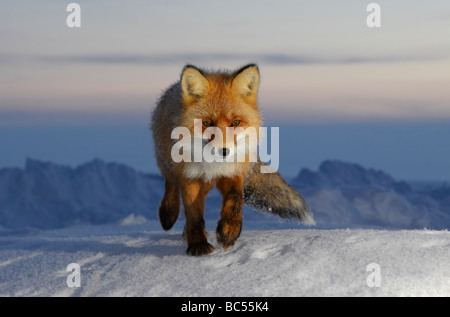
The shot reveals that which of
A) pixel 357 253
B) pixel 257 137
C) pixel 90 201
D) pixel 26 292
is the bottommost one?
pixel 90 201

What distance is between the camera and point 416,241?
5.15m

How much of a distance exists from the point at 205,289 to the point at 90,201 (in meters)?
14.3

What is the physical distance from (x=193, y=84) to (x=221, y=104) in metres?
0.35

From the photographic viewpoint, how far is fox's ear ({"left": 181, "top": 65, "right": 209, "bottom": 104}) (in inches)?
191

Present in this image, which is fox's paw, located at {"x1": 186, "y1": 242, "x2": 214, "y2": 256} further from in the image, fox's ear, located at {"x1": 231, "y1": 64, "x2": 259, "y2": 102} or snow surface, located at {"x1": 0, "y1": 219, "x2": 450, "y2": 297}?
fox's ear, located at {"x1": 231, "y1": 64, "x2": 259, "y2": 102}

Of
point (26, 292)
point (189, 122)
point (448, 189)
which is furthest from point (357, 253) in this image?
point (448, 189)

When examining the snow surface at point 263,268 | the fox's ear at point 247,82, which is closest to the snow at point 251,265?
the snow surface at point 263,268

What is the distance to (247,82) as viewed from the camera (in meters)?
5.01

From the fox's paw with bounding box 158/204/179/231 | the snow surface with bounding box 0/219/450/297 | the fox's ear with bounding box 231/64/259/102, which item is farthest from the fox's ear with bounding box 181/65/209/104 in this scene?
the fox's paw with bounding box 158/204/179/231

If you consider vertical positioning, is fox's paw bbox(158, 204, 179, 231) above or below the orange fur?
below

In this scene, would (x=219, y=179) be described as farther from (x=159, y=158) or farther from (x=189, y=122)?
(x=159, y=158)

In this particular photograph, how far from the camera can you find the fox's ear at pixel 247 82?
4.93 meters

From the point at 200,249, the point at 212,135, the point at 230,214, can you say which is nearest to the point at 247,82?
the point at 212,135
